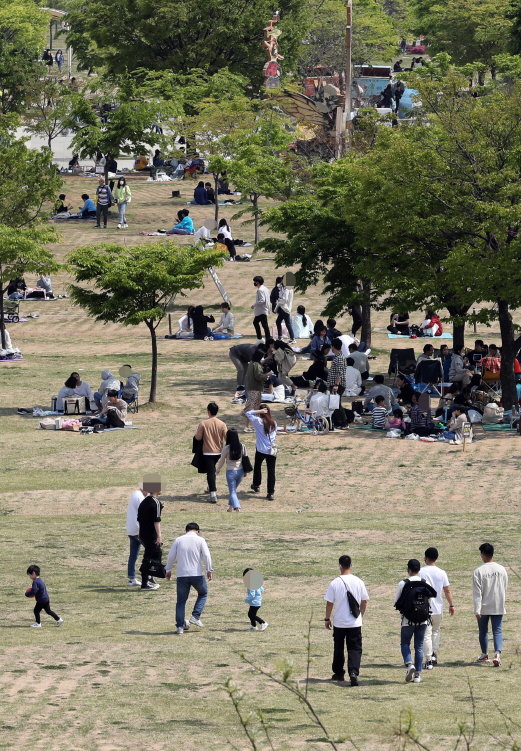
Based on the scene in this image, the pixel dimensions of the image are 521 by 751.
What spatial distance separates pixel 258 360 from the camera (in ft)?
75.3

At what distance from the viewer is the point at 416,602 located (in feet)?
34.7

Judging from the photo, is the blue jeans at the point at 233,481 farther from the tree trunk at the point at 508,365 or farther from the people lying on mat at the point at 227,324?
the people lying on mat at the point at 227,324

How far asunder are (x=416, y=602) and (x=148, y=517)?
3.86m

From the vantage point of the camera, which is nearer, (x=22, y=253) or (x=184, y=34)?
(x=22, y=253)

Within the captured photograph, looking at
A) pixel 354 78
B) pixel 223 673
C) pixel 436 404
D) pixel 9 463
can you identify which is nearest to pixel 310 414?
pixel 436 404

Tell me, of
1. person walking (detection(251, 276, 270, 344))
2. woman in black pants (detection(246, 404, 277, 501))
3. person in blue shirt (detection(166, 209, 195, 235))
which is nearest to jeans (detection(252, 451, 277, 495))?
woman in black pants (detection(246, 404, 277, 501))

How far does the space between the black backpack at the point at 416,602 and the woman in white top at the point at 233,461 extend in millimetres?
6166

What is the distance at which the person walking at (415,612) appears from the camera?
10.6 m

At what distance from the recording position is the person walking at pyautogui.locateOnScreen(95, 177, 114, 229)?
4425cm

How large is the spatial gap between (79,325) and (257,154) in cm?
986

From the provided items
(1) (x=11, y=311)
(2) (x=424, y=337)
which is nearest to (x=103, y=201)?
(1) (x=11, y=311)

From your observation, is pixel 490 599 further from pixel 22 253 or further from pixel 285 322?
pixel 285 322

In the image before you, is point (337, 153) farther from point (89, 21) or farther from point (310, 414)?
point (89, 21)

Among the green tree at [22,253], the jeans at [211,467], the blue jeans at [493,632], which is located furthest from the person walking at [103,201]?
the blue jeans at [493,632]
